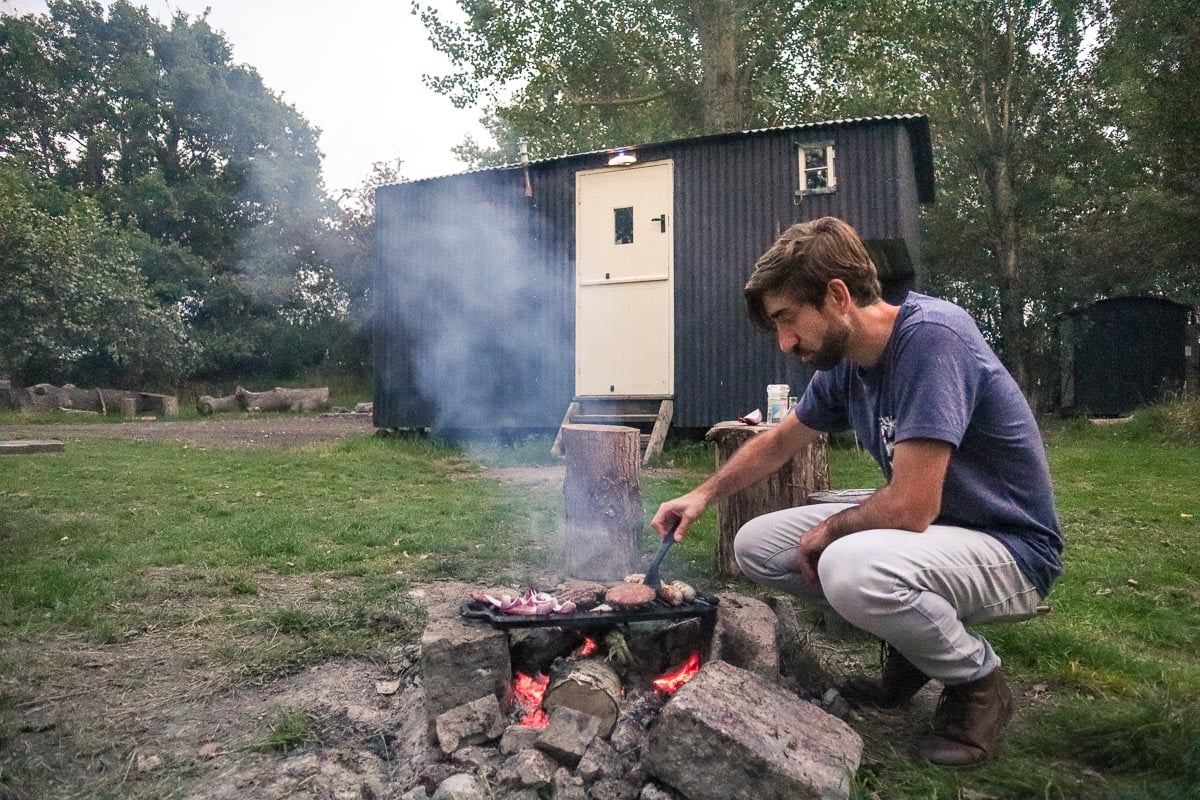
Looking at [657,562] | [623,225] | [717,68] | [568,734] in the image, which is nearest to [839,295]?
[657,562]

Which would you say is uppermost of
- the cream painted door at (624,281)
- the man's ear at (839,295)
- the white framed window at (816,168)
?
the white framed window at (816,168)

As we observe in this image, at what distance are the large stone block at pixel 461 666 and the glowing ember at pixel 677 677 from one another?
49 centimetres

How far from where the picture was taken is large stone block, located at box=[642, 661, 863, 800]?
1904 millimetres

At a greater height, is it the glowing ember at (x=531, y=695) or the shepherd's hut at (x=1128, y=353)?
the shepherd's hut at (x=1128, y=353)

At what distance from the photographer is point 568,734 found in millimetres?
2146

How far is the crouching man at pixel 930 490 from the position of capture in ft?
6.86

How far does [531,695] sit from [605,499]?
5.01ft

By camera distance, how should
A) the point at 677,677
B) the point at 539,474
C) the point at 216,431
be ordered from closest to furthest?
the point at 677,677 → the point at 539,474 → the point at 216,431

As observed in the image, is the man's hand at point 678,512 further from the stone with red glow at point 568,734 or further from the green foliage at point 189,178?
the green foliage at point 189,178

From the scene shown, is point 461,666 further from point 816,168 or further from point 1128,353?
point 1128,353

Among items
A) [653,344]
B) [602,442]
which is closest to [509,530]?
[602,442]

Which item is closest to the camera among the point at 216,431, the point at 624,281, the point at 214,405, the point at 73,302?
the point at 624,281

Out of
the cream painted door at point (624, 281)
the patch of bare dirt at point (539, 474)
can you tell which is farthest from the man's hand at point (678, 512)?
the cream painted door at point (624, 281)

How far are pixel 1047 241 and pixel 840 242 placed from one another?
22.0 m
